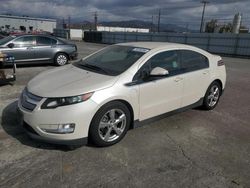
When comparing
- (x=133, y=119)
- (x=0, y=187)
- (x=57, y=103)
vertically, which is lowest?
(x=0, y=187)

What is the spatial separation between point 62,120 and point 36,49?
26.0 feet

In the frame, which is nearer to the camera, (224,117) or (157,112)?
(157,112)

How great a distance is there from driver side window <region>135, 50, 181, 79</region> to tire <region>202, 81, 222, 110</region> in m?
1.20

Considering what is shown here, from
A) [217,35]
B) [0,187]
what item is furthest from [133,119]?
[217,35]

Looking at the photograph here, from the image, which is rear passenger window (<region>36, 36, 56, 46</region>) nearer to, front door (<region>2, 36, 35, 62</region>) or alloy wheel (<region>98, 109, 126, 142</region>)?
front door (<region>2, 36, 35, 62</region>)

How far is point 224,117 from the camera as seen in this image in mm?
5008

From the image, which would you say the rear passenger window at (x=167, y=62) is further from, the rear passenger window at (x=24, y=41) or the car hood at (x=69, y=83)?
the rear passenger window at (x=24, y=41)

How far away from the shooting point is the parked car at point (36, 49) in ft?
31.7

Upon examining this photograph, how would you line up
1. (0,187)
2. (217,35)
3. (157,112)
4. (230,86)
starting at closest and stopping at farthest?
1. (0,187)
2. (157,112)
3. (230,86)
4. (217,35)

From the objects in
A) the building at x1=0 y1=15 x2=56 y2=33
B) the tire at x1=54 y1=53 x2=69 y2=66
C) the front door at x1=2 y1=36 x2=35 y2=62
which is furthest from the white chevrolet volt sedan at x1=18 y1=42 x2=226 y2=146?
the building at x1=0 y1=15 x2=56 y2=33

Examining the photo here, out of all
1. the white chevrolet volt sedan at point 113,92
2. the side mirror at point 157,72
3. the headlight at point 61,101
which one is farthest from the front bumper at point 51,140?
the side mirror at point 157,72

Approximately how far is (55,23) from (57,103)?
82.0 metres

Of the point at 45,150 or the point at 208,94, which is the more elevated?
the point at 208,94

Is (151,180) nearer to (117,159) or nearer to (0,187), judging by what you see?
(117,159)
